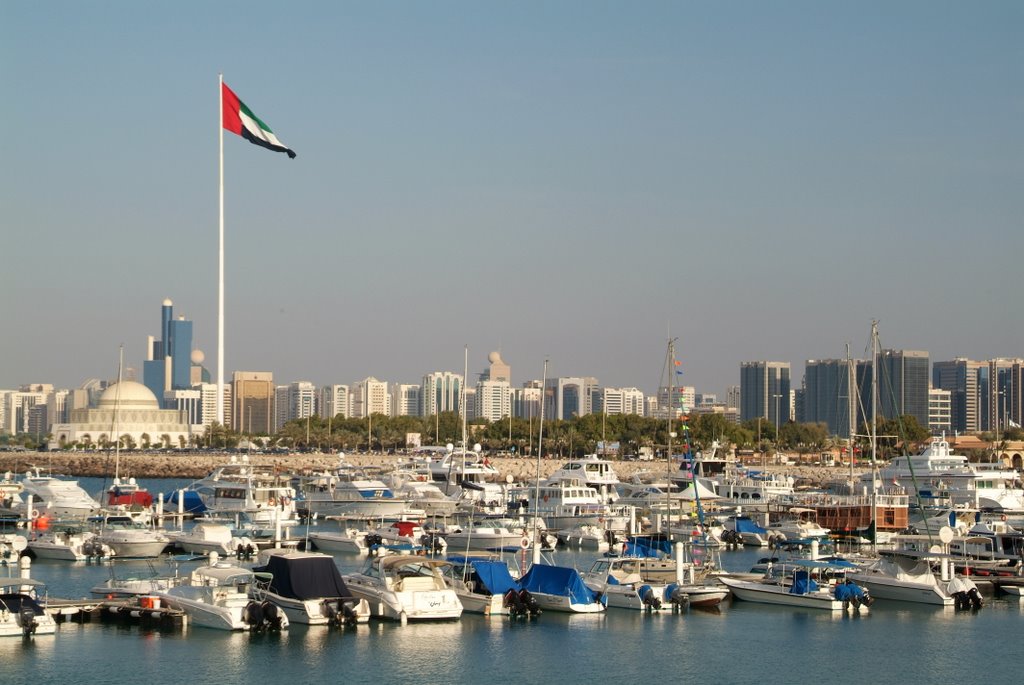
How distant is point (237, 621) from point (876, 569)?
17.9 meters

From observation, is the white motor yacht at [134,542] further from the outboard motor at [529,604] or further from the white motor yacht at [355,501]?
the outboard motor at [529,604]

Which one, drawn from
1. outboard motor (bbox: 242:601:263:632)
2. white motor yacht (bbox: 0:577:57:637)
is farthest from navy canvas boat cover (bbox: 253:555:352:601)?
white motor yacht (bbox: 0:577:57:637)

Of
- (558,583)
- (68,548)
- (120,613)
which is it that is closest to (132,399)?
(68,548)

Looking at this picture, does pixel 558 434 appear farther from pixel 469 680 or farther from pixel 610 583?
pixel 469 680

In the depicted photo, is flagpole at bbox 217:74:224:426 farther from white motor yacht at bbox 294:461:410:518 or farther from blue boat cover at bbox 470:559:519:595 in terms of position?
white motor yacht at bbox 294:461:410:518

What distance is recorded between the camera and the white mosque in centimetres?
18000

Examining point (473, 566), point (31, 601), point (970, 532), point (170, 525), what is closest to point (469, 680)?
point (473, 566)

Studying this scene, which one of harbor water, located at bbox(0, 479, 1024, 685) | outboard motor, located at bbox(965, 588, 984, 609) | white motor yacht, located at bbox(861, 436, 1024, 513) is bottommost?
harbor water, located at bbox(0, 479, 1024, 685)

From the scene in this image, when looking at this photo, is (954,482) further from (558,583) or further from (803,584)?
(558,583)

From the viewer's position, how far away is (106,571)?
4422cm

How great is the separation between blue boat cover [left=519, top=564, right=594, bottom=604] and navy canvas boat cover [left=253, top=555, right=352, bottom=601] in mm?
5078

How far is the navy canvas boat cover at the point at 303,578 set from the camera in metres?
32.9

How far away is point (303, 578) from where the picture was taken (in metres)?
33.1

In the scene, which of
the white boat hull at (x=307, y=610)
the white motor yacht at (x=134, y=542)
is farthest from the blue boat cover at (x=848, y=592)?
the white motor yacht at (x=134, y=542)
